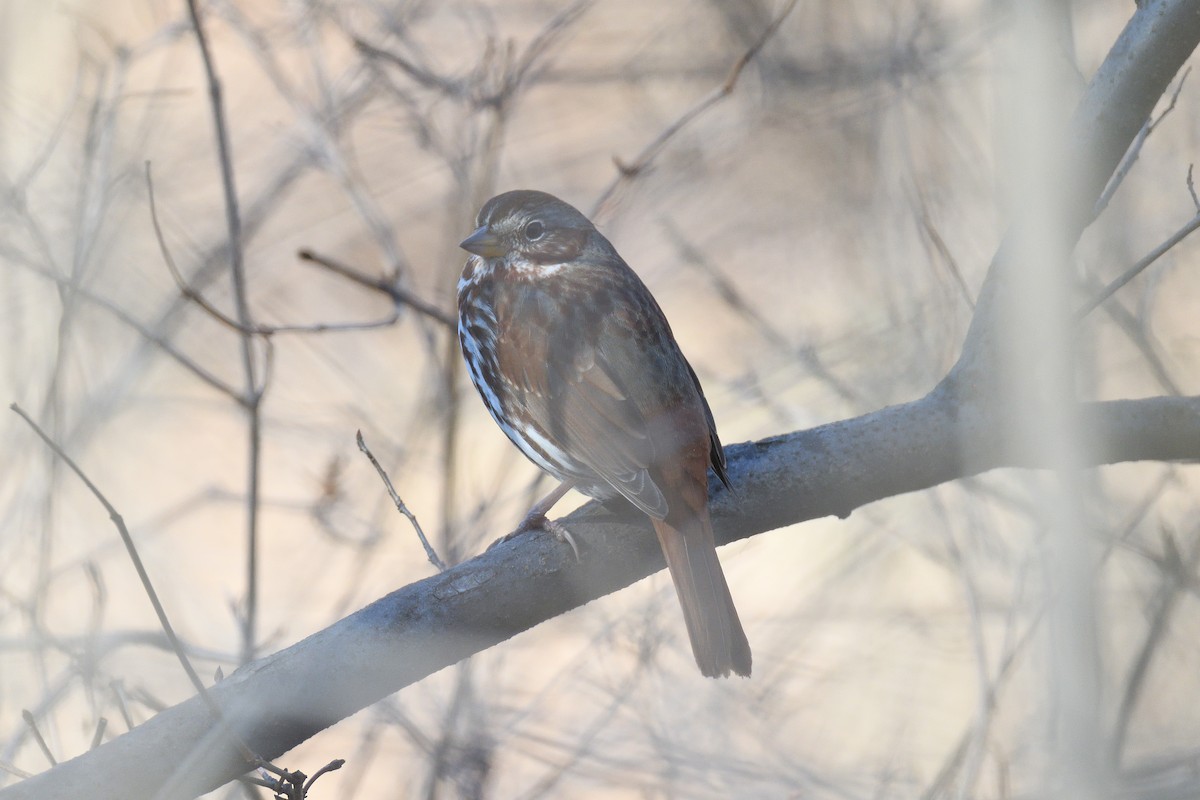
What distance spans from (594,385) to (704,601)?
2.34ft

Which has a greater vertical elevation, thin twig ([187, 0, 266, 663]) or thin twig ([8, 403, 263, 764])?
thin twig ([187, 0, 266, 663])

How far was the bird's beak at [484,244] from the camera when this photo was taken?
3.78 metres

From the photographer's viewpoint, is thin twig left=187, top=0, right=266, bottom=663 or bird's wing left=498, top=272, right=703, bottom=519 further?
bird's wing left=498, top=272, right=703, bottom=519

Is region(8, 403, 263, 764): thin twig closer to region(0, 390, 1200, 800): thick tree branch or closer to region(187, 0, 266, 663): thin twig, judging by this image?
region(0, 390, 1200, 800): thick tree branch

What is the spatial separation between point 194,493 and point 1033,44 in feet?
21.0

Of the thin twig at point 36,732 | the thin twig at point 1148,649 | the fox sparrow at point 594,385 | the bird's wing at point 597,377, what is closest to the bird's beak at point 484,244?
the fox sparrow at point 594,385

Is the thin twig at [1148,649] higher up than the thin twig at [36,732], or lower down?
higher up

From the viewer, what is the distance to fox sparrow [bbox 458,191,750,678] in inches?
123

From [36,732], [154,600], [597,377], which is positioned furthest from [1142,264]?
[36,732]

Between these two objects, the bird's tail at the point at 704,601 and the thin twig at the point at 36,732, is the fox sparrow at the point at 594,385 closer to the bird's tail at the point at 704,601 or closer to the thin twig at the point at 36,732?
the bird's tail at the point at 704,601

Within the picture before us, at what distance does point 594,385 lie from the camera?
3430 millimetres

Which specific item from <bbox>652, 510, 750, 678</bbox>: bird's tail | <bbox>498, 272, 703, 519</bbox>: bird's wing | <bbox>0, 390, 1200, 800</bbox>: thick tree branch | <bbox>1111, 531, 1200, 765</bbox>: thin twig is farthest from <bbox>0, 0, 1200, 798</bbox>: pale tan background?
<bbox>498, 272, 703, 519</bbox>: bird's wing

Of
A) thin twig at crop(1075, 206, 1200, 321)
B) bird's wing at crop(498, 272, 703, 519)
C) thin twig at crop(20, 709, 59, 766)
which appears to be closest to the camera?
thin twig at crop(20, 709, 59, 766)

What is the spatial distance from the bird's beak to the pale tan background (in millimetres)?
381
